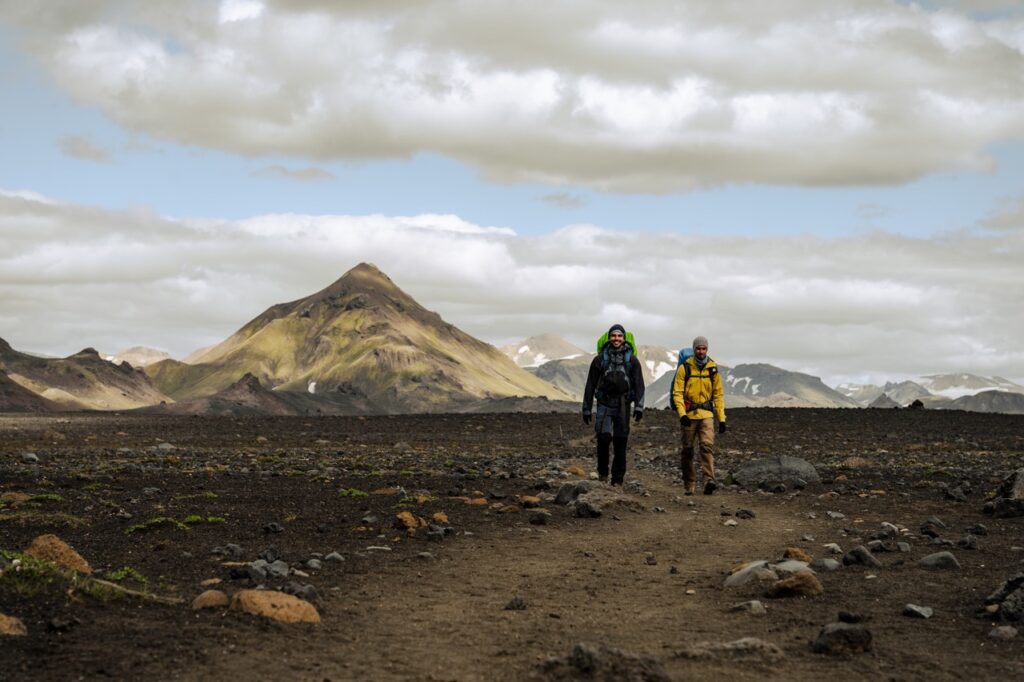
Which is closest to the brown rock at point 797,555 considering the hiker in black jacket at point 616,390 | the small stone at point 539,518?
the small stone at point 539,518

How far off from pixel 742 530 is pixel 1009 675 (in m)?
8.29

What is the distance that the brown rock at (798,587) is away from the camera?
10.7 metres

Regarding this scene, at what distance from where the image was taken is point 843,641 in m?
8.50

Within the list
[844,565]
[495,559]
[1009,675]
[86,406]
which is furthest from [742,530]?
[86,406]

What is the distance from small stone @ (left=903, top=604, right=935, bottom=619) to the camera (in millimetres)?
9695

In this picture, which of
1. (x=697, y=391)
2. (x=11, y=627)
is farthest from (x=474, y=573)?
(x=697, y=391)

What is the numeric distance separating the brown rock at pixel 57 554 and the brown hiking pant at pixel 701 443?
1331cm

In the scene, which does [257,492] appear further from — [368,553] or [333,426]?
[333,426]

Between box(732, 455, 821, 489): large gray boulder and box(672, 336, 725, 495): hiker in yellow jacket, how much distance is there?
2769mm

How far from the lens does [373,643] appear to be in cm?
888

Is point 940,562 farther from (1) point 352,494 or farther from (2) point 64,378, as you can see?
(2) point 64,378

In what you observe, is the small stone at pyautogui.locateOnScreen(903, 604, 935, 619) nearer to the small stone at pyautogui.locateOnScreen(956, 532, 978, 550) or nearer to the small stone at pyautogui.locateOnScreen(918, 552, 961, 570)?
the small stone at pyautogui.locateOnScreen(918, 552, 961, 570)

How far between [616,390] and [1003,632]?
1245 centimetres

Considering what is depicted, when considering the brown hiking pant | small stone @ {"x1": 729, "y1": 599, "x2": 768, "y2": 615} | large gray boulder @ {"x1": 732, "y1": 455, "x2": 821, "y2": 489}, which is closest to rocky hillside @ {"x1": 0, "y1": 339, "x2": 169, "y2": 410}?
large gray boulder @ {"x1": 732, "y1": 455, "x2": 821, "y2": 489}
